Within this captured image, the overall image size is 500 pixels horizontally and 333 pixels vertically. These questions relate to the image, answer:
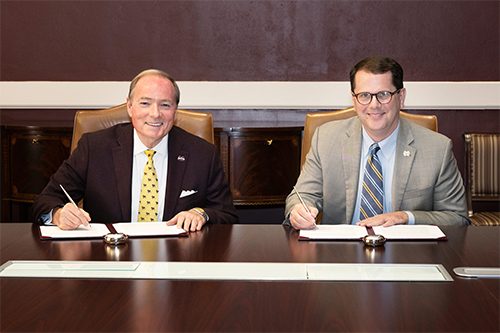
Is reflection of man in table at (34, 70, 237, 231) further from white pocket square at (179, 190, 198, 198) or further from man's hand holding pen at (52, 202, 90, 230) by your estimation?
man's hand holding pen at (52, 202, 90, 230)

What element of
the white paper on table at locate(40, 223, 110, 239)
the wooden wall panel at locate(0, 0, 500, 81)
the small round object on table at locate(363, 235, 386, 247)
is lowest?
the small round object on table at locate(363, 235, 386, 247)

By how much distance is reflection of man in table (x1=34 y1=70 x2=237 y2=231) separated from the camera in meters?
3.22

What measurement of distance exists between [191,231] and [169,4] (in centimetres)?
319

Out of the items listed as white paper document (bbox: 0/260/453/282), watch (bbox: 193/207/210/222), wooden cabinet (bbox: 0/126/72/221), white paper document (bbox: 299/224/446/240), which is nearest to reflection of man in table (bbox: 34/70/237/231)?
watch (bbox: 193/207/210/222)

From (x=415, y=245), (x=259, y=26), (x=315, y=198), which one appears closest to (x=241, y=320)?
(x=415, y=245)

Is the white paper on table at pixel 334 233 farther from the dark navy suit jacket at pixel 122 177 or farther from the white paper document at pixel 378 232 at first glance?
the dark navy suit jacket at pixel 122 177

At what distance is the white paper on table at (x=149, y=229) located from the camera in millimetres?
2627

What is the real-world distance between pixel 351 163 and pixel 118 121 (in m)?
1.10

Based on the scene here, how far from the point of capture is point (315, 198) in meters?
3.30

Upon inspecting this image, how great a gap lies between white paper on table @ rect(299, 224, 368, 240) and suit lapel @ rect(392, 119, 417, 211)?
0.51 m

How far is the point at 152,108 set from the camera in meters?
3.26

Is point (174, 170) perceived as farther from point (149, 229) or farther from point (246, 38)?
point (246, 38)

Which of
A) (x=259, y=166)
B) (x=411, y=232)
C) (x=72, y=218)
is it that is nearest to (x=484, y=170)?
(x=259, y=166)

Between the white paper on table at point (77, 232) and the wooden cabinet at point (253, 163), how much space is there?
6.82ft
